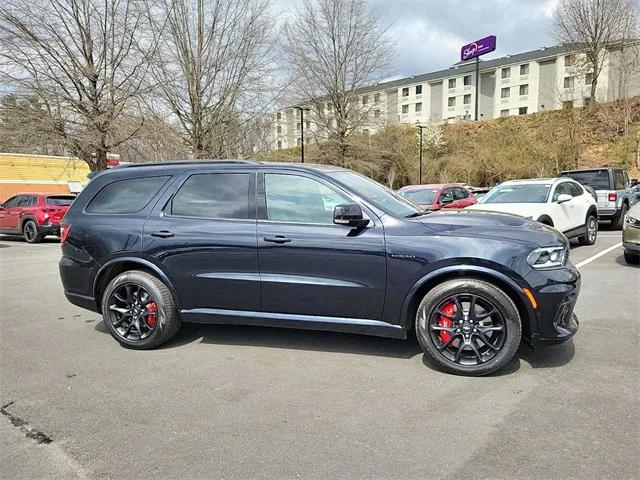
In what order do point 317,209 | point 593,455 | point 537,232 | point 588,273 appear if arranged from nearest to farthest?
point 593,455 → point 537,232 → point 317,209 → point 588,273

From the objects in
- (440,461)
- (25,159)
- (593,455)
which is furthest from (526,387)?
(25,159)

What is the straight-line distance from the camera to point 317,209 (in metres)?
4.04

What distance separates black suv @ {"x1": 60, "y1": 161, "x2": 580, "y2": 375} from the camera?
3580 mm

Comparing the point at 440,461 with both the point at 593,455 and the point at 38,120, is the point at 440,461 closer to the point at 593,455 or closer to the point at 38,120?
the point at 593,455

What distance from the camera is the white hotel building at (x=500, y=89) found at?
124ft

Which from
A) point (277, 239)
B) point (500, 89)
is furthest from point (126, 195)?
point (500, 89)

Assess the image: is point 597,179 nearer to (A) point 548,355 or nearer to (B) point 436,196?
(B) point 436,196

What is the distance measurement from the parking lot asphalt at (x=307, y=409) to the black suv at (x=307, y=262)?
346mm

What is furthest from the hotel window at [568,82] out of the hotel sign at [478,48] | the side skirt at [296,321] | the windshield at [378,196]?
the side skirt at [296,321]

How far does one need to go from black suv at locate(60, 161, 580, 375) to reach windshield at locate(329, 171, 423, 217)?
2 cm

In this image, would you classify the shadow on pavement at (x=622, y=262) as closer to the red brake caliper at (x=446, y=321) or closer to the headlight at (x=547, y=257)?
the headlight at (x=547, y=257)

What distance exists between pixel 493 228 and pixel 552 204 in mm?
6413

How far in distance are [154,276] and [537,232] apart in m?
3.55

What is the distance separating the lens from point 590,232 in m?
10.6
